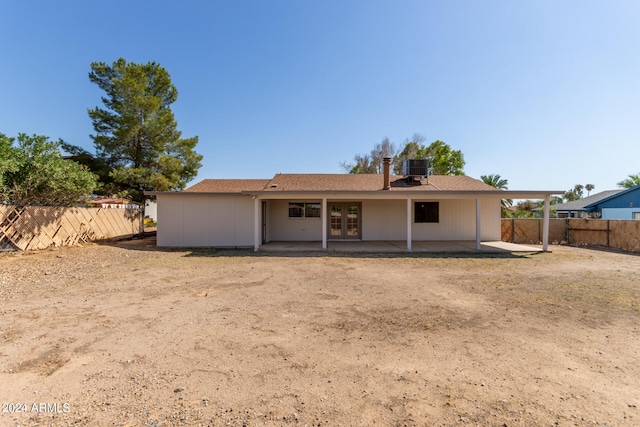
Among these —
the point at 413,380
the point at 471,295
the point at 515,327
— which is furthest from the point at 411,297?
the point at 413,380

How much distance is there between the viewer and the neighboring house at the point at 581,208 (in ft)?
84.1

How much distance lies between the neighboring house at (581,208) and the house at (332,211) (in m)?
19.1

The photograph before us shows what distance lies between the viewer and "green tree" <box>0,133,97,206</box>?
1005 cm

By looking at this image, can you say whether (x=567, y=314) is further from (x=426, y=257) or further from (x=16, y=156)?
(x=16, y=156)

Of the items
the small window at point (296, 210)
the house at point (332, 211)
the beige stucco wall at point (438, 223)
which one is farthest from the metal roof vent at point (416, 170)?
the small window at point (296, 210)

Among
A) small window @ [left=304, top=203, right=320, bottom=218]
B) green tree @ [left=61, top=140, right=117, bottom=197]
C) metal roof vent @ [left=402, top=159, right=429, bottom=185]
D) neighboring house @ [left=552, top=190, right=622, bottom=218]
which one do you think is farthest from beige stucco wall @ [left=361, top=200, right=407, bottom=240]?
neighboring house @ [left=552, top=190, right=622, bottom=218]

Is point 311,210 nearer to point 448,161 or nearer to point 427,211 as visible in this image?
point 427,211

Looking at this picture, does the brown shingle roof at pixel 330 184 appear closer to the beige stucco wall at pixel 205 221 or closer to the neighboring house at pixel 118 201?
the beige stucco wall at pixel 205 221

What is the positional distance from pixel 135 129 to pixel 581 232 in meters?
25.4

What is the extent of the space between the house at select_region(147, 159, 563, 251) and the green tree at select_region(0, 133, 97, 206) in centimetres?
353

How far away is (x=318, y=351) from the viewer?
10.3 ft

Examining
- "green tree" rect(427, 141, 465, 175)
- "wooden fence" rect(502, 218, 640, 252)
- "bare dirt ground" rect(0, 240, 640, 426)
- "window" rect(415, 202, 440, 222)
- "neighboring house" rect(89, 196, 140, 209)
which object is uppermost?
"green tree" rect(427, 141, 465, 175)

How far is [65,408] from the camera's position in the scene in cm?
221

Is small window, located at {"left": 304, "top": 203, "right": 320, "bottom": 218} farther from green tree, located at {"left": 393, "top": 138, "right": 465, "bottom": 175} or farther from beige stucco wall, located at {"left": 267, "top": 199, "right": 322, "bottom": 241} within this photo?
green tree, located at {"left": 393, "top": 138, "right": 465, "bottom": 175}
